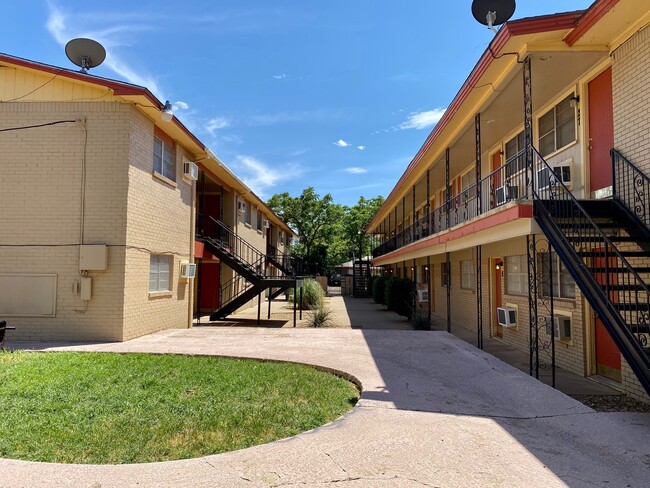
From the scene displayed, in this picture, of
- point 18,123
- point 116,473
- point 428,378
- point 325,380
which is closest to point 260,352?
point 325,380

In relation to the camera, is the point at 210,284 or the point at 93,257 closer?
the point at 93,257

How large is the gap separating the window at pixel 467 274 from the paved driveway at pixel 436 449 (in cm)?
754

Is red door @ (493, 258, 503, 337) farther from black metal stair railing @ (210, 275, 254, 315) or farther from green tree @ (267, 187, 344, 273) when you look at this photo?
green tree @ (267, 187, 344, 273)

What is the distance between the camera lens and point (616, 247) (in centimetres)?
593

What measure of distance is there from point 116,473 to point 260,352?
16.2 feet

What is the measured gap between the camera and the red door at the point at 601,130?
6.68m

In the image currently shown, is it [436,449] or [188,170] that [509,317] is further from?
[188,170]

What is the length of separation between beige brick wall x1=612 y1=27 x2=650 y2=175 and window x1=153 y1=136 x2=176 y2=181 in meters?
9.88

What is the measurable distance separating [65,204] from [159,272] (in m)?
2.78

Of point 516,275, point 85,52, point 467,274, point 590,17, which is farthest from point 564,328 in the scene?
point 85,52

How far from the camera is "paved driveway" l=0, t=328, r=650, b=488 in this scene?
318 centimetres

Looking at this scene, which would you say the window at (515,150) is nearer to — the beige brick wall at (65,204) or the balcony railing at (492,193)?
the balcony railing at (492,193)

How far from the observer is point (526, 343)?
31.5ft

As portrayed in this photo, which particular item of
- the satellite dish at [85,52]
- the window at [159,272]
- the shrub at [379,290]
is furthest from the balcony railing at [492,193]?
the satellite dish at [85,52]
